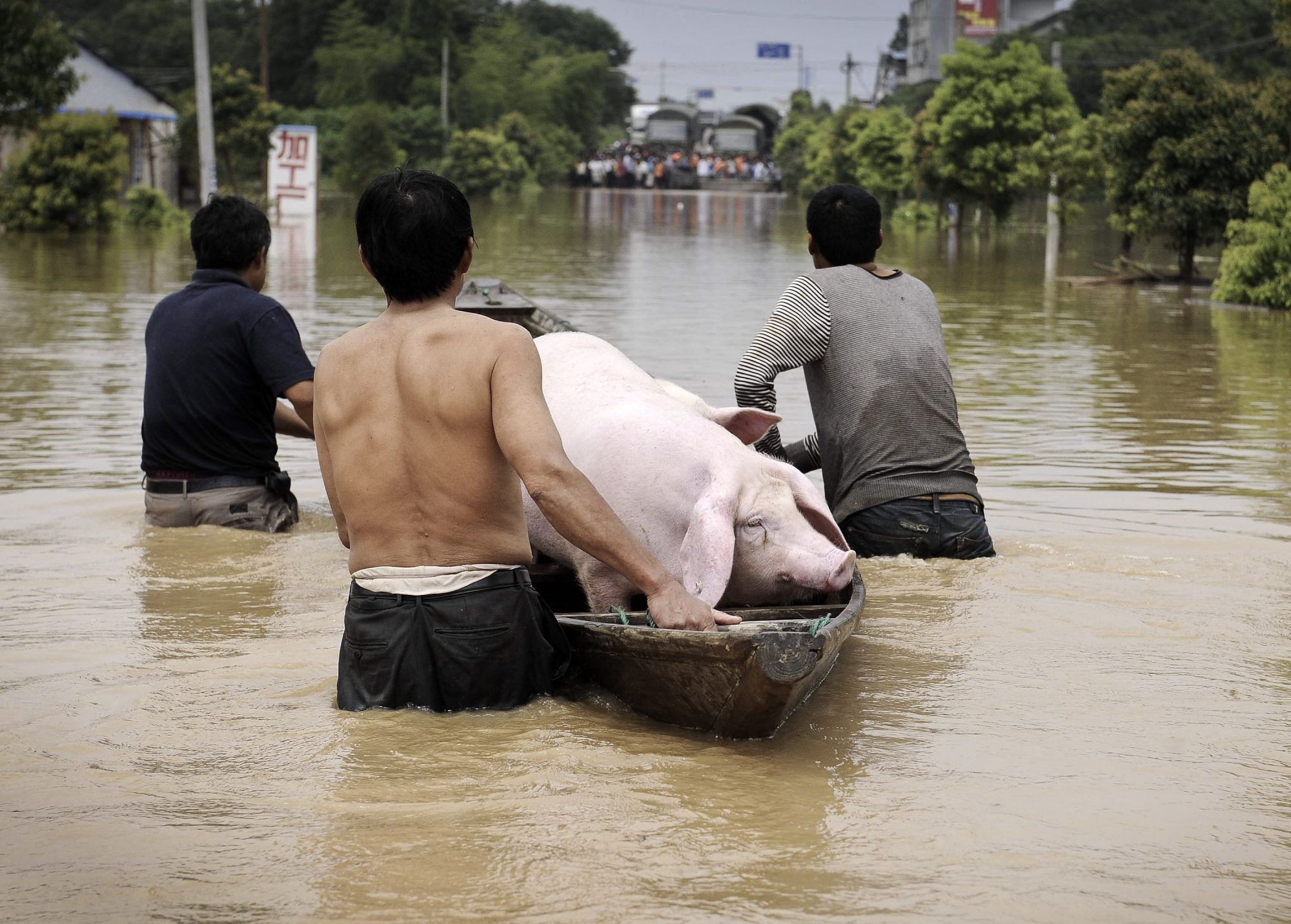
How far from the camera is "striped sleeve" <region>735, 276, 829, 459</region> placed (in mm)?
6105

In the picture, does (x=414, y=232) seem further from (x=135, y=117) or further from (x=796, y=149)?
(x=796, y=149)

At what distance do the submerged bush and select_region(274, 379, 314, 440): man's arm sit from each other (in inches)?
1206

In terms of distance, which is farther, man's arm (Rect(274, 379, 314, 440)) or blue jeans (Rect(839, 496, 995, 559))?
man's arm (Rect(274, 379, 314, 440))

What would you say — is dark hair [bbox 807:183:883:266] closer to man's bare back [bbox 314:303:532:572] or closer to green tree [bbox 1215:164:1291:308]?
man's bare back [bbox 314:303:532:572]

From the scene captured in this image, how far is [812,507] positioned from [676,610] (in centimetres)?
102

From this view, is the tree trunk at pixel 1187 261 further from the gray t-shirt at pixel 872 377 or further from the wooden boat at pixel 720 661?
the wooden boat at pixel 720 661

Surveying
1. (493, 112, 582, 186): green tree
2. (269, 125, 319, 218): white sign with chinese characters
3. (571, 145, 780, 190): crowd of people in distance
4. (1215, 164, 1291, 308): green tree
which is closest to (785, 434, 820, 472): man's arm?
(1215, 164, 1291, 308): green tree

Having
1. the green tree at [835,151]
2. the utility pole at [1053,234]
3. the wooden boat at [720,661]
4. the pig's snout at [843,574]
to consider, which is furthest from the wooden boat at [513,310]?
the green tree at [835,151]

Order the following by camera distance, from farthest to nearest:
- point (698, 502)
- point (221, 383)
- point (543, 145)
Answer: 1. point (543, 145)
2. point (221, 383)
3. point (698, 502)

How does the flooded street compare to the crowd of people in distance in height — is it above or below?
below

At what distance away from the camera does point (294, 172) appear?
41.3 meters

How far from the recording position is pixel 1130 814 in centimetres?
377

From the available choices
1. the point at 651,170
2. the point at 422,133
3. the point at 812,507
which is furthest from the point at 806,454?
the point at 651,170

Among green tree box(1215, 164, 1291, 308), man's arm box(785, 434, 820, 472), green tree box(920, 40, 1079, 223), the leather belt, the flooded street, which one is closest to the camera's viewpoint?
the flooded street
